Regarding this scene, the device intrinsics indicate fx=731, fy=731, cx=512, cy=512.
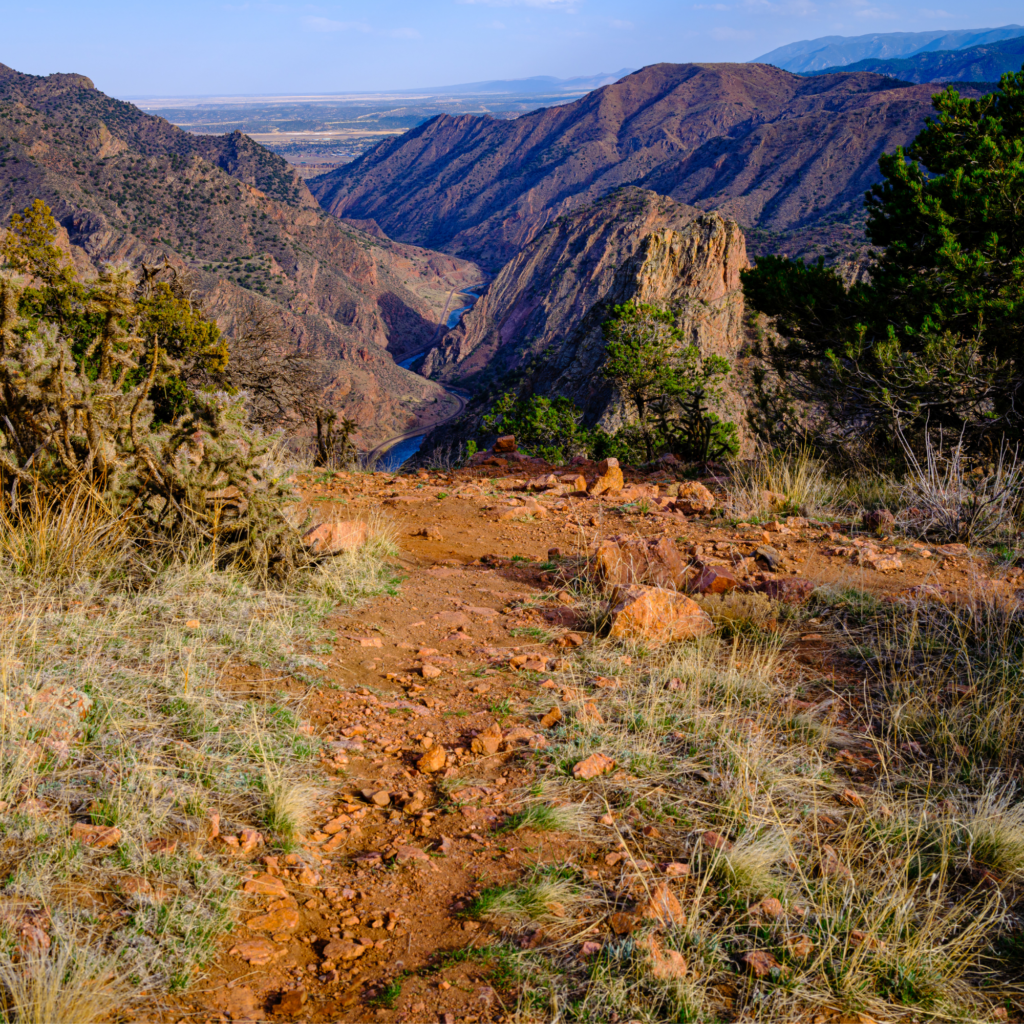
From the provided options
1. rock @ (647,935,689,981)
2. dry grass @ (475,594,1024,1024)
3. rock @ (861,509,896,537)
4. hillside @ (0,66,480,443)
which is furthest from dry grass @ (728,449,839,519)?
hillside @ (0,66,480,443)

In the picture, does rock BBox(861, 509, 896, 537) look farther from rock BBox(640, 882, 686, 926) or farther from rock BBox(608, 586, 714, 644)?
rock BBox(640, 882, 686, 926)

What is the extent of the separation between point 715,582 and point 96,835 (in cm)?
343

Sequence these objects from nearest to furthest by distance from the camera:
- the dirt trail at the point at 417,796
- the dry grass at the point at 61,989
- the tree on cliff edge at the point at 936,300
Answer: the dry grass at the point at 61,989, the dirt trail at the point at 417,796, the tree on cliff edge at the point at 936,300

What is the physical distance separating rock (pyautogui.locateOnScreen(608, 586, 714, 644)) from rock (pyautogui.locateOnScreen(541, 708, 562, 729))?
2.81 ft

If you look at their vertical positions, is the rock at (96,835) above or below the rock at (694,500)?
above

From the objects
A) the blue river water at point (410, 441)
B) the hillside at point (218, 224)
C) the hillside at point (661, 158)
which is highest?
the hillside at point (661, 158)

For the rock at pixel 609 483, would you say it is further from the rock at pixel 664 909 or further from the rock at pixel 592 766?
the rock at pixel 664 909

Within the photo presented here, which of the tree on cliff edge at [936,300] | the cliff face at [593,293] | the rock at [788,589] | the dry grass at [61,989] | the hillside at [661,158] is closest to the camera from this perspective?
the dry grass at [61,989]

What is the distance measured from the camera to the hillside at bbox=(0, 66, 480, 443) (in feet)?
177

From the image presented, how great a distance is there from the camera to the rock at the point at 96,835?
2.11m

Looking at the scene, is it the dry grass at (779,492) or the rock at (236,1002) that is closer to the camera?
the rock at (236,1002)

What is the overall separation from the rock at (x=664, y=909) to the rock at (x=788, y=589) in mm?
2568

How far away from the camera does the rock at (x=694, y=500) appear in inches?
253

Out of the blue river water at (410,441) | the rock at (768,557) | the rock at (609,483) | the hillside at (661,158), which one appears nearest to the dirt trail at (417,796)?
the rock at (768,557)
